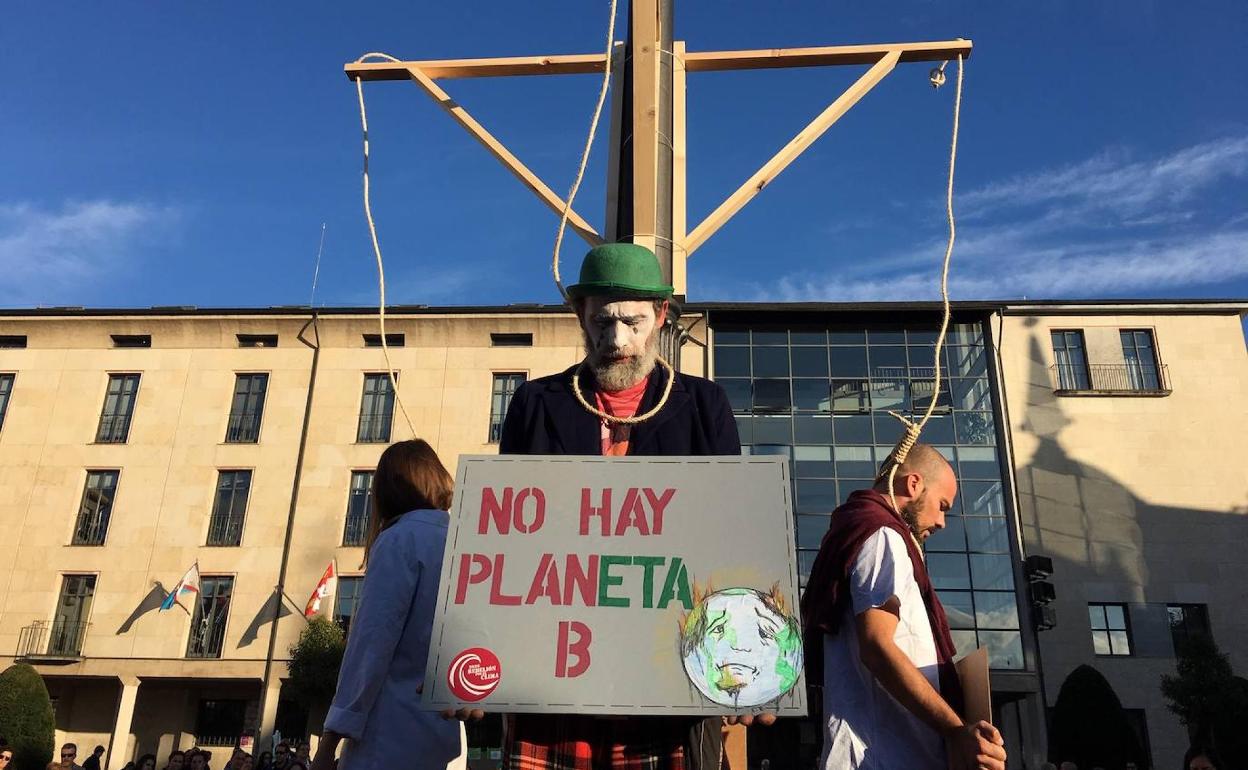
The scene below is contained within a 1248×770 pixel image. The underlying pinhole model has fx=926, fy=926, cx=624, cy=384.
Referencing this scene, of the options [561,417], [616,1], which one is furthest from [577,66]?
[561,417]

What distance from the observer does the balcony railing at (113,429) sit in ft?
96.0

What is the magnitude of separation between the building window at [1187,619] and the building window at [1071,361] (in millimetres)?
6784

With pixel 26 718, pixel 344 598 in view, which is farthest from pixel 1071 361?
pixel 26 718

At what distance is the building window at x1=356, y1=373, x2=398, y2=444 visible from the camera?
29.0 meters

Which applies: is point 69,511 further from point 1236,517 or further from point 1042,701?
point 1236,517

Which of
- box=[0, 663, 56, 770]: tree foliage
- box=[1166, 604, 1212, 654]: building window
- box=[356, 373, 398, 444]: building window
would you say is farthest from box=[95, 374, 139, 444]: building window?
box=[1166, 604, 1212, 654]: building window

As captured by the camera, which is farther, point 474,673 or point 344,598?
point 344,598

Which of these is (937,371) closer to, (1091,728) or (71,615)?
(1091,728)

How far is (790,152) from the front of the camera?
4215 millimetres

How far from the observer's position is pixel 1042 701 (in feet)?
80.1

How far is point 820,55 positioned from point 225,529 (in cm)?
2740

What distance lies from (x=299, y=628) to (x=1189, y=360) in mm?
27827

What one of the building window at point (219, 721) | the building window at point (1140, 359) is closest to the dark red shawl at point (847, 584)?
the building window at point (219, 721)

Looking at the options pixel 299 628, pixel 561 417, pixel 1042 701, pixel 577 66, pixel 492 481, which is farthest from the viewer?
pixel 299 628
